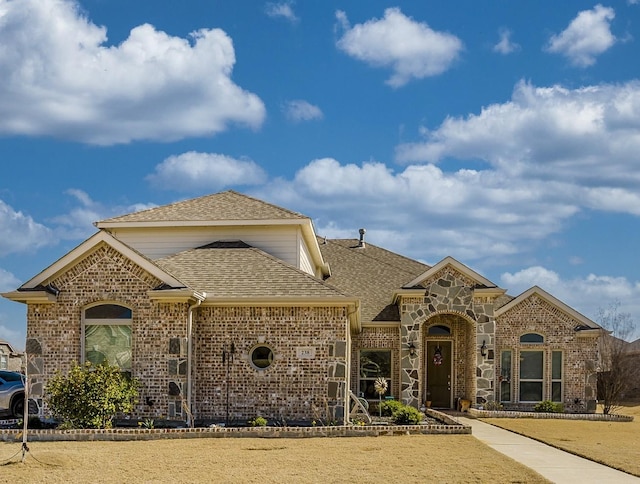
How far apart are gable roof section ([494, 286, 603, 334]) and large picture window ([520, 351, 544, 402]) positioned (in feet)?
5.44

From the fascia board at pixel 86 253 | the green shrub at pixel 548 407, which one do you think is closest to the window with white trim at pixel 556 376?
the green shrub at pixel 548 407

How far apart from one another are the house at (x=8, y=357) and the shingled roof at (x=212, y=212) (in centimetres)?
1829

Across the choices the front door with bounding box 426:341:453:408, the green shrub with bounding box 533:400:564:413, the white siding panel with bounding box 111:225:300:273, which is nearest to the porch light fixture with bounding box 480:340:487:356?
the front door with bounding box 426:341:453:408

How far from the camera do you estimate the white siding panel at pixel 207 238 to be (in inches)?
898

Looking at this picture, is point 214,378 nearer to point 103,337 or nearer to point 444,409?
point 103,337

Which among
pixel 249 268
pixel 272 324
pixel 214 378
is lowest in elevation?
pixel 214 378

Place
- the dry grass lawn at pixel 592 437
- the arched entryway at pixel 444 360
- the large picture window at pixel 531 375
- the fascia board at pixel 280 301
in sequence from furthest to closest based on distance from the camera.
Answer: the arched entryway at pixel 444 360, the large picture window at pixel 531 375, the fascia board at pixel 280 301, the dry grass lawn at pixel 592 437

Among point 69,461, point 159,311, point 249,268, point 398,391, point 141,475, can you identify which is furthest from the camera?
point 398,391

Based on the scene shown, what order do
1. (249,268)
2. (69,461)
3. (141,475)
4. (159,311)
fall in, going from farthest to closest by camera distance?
(249,268), (159,311), (69,461), (141,475)

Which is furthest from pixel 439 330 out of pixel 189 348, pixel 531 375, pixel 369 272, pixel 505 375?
pixel 189 348

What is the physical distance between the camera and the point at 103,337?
18125 millimetres

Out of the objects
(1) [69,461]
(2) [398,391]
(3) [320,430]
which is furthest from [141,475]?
(2) [398,391]

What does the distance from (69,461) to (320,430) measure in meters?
5.79

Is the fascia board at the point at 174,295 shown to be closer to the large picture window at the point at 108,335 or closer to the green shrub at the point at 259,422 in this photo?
the large picture window at the point at 108,335
